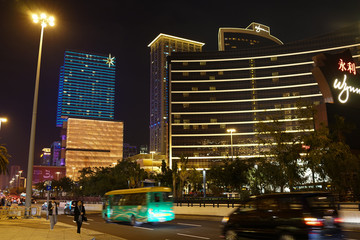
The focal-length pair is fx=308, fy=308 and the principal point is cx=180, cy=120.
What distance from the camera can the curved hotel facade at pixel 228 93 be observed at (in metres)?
125

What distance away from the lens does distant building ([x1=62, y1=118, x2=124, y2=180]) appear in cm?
18538

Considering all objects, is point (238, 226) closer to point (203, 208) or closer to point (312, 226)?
point (312, 226)

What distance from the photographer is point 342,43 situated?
4660 inches

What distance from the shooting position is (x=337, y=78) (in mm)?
43688

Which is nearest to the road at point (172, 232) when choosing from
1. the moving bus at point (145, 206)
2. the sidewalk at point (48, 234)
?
the moving bus at point (145, 206)

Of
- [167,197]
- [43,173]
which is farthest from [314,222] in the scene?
[43,173]

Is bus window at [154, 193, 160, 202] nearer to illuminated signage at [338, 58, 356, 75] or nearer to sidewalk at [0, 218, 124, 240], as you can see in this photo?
sidewalk at [0, 218, 124, 240]

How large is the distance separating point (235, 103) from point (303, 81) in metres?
28.1

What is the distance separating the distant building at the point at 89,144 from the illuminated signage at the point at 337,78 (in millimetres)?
159955

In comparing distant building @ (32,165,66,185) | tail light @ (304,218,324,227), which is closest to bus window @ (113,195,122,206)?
tail light @ (304,218,324,227)

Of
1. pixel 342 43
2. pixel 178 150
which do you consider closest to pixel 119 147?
pixel 178 150

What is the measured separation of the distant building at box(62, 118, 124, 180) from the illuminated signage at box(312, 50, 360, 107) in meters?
160

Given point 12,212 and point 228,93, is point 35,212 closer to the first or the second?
point 12,212

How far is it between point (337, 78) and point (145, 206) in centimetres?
3554
